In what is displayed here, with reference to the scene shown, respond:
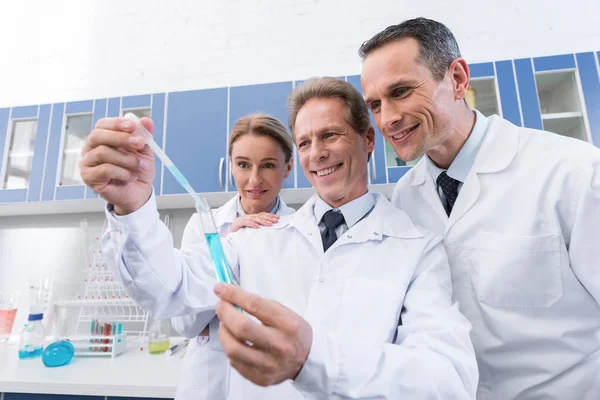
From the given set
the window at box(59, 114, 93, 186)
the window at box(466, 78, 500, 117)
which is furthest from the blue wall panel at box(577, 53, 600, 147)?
the window at box(59, 114, 93, 186)

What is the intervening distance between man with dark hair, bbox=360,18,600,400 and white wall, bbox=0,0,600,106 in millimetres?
1662

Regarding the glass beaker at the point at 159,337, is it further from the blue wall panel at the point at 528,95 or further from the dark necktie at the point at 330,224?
the blue wall panel at the point at 528,95

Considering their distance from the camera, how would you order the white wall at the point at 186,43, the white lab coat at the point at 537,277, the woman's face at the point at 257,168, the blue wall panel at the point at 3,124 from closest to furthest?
the white lab coat at the point at 537,277 → the woman's face at the point at 257,168 → the blue wall panel at the point at 3,124 → the white wall at the point at 186,43

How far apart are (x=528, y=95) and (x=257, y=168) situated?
1.55m

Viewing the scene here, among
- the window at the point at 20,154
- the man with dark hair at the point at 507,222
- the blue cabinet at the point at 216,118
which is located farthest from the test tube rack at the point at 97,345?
the man with dark hair at the point at 507,222

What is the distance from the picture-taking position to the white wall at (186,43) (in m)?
2.49

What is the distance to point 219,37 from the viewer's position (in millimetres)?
2820

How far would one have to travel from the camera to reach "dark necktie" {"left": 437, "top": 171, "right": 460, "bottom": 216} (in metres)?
1.13

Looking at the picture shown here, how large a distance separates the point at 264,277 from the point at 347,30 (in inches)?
91.4

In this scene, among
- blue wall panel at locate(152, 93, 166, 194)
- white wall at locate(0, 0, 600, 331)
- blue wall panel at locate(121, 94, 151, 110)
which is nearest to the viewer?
blue wall panel at locate(152, 93, 166, 194)

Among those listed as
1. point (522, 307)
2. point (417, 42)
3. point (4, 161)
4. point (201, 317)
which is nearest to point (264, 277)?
point (201, 317)

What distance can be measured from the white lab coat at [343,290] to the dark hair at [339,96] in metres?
0.26

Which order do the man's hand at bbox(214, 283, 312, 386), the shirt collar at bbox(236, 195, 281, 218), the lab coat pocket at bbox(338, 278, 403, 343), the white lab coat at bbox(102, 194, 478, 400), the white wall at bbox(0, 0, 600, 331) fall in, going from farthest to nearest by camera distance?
the white wall at bbox(0, 0, 600, 331)
the shirt collar at bbox(236, 195, 281, 218)
the lab coat pocket at bbox(338, 278, 403, 343)
the white lab coat at bbox(102, 194, 478, 400)
the man's hand at bbox(214, 283, 312, 386)

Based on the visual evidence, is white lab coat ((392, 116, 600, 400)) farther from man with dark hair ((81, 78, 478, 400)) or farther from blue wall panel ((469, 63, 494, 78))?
blue wall panel ((469, 63, 494, 78))
